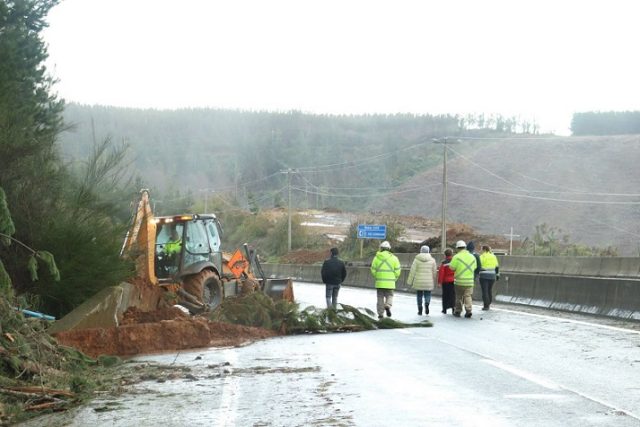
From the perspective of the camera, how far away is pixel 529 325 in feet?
70.2

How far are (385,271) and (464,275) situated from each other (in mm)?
1767

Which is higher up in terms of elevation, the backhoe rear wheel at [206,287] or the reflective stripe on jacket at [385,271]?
the reflective stripe on jacket at [385,271]

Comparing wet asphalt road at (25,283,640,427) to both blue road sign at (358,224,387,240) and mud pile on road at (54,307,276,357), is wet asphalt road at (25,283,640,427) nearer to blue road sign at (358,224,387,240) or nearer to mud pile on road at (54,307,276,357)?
mud pile on road at (54,307,276,357)

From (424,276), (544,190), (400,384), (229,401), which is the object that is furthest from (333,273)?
(544,190)

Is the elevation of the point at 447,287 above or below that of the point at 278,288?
above

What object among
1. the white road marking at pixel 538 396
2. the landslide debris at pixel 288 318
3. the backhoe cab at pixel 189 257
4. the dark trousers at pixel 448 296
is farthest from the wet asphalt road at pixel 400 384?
the dark trousers at pixel 448 296

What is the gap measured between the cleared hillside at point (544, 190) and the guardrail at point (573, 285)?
34.5 meters

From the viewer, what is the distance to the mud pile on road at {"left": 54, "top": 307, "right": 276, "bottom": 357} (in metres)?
16.4

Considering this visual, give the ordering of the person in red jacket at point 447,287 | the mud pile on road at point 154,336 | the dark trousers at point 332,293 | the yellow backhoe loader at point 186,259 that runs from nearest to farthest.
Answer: the mud pile on road at point 154,336 < the yellow backhoe loader at point 186,259 < the dark trousers at point 332,293 < the person in red jacket at point 447,287

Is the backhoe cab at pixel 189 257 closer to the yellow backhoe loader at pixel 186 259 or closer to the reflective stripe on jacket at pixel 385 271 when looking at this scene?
the yellow backhoe loader at pixel 186 259

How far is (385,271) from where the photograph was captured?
2352 centimetres

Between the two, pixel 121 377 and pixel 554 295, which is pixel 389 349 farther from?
pixel 554 295

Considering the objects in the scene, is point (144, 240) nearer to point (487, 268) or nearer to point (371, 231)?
point (487, 268)

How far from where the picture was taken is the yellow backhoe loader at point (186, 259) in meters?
22.7
